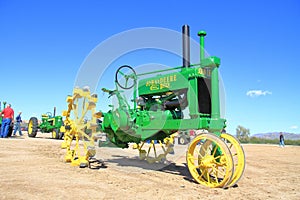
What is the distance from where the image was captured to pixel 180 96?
260 inches

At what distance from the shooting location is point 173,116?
22.4 feet

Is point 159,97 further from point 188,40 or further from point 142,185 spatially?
point 142,185

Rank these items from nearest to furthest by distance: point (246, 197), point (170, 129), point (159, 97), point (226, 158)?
point (246, 197) → point (226, 158) → point (170, 129) → point (159, 97)

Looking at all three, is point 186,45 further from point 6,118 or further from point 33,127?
point 33,127

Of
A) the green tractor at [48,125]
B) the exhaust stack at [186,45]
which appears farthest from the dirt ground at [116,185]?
the green tractor at [48,125]

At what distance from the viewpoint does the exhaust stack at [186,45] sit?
20.8 ft

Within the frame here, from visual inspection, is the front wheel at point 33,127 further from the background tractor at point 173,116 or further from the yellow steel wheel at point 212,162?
the yellow steel wheel at point 212,162

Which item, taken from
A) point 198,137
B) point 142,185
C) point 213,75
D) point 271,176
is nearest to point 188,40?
point 213,75

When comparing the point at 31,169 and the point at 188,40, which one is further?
the point at 188,40

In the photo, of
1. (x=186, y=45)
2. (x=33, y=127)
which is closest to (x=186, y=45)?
(x=186, y=45)

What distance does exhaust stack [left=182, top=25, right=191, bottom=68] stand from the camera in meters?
6.34

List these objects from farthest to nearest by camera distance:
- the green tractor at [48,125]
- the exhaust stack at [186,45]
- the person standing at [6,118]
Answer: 1. the green tractor at [48,125]
2. the person standing at [6,118]
3. the exhaust stack at [186,45]

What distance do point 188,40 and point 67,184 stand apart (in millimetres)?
4021

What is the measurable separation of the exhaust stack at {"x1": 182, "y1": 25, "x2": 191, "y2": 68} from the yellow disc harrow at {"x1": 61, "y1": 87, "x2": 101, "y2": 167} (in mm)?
2479
